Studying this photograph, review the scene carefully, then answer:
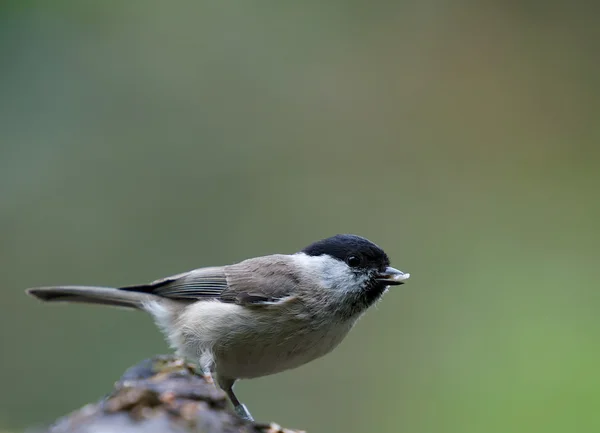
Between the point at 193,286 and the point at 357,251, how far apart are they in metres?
0.80

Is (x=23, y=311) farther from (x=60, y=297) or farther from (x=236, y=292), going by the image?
(x=236, y=292)

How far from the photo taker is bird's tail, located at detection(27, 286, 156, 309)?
114 inches

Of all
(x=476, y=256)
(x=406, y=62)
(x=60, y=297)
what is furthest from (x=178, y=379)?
(x=406, y=62)

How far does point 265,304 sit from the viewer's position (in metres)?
2.63

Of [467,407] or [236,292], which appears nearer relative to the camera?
[236,292]

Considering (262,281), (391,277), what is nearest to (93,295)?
(262,281)

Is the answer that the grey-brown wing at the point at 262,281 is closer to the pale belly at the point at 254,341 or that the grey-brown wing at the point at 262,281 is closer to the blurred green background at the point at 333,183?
the pale belly at the point at 254,341

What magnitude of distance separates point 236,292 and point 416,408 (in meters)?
1.90

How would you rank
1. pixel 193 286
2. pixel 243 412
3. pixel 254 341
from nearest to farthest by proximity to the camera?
pixel 254 341
pixel 243 412
pixel 193 286

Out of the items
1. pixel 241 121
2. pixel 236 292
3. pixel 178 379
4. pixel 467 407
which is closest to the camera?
pixel 178 379

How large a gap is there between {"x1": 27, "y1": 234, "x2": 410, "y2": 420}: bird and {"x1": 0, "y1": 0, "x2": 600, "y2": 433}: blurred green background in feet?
3.45

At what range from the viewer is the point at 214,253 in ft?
15.3

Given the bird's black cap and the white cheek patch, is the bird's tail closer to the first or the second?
the white cheek patch

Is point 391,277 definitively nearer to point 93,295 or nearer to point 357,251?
point 357,251
